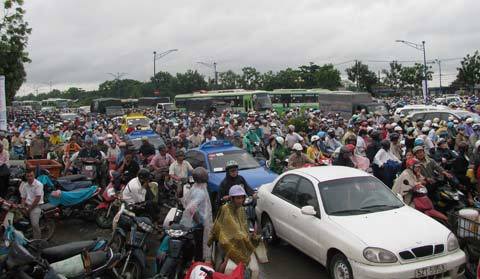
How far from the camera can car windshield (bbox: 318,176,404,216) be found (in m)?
6.73

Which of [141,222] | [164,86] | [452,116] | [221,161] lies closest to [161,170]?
[221,161]

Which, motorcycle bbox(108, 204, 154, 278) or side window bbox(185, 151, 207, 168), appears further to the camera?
side window bbox(185, 151, 207, 168)

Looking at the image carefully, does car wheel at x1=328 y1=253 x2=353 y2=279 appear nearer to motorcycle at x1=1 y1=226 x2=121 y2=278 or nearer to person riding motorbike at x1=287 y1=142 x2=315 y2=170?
motorcycle at x1=1 y1=226 x2=121 y2=278

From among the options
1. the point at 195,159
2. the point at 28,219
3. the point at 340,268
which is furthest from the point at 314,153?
the point at 28,219

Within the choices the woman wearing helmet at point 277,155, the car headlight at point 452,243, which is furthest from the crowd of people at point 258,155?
the car headlight at point 452,243

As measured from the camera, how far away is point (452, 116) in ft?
62.5

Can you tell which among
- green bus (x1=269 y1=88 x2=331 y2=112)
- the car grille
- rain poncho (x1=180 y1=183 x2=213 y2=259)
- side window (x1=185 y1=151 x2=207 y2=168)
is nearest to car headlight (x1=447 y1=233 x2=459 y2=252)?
the car grille

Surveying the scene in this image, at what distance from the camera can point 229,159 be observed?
11.1 metres

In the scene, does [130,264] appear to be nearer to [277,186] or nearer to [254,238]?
[254,238]

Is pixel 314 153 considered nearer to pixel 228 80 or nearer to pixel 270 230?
pixel 270 230

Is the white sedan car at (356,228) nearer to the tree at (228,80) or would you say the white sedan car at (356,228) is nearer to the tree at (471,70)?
the tree at (471,70)

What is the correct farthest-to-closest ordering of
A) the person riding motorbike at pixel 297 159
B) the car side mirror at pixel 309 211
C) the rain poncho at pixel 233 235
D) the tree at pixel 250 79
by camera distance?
the tree at pixel 250 79 → the person riding motorbike at pixel 297 159 → the car side mirror at pixel 309 211 → the rain poncho at pixel 233 235

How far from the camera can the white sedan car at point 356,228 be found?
5.70 m

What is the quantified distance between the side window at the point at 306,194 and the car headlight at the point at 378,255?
126cm
